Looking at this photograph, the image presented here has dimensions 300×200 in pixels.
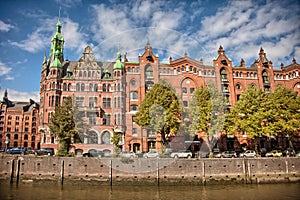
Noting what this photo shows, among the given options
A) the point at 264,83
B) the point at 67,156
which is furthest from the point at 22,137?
the point at 264,83

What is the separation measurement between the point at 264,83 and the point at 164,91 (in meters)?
38.5

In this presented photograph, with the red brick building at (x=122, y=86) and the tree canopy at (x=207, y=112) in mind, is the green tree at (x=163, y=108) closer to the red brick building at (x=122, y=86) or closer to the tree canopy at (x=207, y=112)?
the tree canopy at (x=207, y=112)

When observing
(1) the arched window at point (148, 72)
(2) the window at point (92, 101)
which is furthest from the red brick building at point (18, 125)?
(1) the arched window at point (148, 72)

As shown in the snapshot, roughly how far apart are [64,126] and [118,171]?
1268 centimetres

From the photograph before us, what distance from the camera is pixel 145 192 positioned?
34.5m

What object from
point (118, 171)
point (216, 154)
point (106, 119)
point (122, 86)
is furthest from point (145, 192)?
point (122, 86)

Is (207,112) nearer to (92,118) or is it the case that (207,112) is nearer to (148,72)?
(148,72)

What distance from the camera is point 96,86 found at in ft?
215

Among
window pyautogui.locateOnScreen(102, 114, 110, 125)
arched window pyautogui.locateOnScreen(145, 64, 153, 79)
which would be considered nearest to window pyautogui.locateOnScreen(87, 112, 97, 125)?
window pyautogui.locateOnScreen(102, 114, 110, 125)

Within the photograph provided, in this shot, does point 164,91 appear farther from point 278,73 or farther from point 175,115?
point 278,73

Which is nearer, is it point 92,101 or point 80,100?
point 80,100

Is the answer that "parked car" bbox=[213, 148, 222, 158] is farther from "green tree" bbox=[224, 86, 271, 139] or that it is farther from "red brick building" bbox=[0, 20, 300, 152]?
"red brick building" bbox=[0, 20, 300, 152]

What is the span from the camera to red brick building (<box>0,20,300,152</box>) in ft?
193

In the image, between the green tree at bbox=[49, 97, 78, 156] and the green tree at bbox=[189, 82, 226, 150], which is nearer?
the green tree at bbox=[49, 97, 78, 156]
